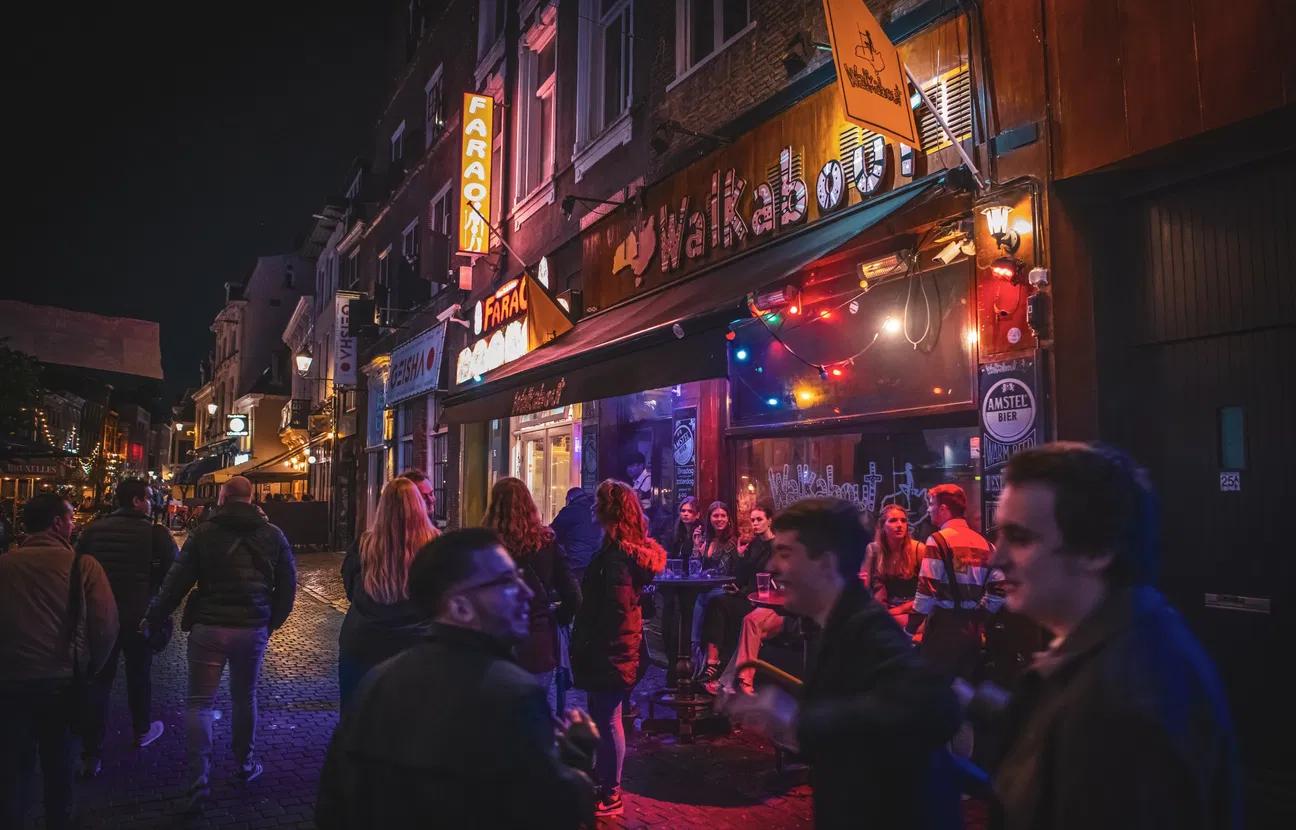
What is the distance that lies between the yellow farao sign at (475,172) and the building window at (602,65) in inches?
133

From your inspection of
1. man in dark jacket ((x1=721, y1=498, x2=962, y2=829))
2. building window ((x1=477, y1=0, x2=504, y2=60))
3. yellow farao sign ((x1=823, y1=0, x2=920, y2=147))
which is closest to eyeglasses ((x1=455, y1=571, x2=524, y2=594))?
man in dark jacket ((x1=721, y1=498, x2=962, y2=829))

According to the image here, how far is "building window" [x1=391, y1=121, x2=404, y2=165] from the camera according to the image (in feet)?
78.9

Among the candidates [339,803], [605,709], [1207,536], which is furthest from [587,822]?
[1207,536]

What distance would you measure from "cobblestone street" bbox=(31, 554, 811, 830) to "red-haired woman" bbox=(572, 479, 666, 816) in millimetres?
390

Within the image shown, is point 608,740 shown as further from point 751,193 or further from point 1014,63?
point 751,193

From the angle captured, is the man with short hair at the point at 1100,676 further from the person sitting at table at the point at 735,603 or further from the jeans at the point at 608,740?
the person sitting at table at the point at 735,603

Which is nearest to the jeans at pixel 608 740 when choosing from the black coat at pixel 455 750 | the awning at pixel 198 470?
the black coat at pixel 455 750

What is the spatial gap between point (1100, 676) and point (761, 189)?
797 centimetres

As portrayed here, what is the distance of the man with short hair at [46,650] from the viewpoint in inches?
154

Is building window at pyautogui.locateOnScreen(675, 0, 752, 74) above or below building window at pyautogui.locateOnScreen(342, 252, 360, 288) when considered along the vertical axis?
below

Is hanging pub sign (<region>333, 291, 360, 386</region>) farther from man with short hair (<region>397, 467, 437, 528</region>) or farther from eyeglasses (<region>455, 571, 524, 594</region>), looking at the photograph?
eyeglasses (<region>455, 571, 524, 594</region>)

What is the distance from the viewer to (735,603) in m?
8.20

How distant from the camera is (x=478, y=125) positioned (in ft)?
53.0

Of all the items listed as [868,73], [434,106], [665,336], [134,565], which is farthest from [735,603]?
[434,106]
